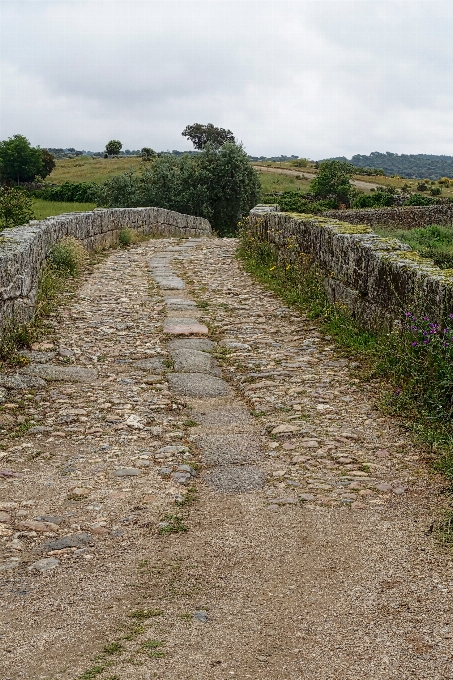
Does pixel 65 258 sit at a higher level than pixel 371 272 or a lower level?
lower

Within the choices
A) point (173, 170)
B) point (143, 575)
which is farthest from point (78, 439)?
point (173, 170)

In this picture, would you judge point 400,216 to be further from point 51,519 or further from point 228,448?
point 51,519

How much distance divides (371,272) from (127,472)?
14.0ft

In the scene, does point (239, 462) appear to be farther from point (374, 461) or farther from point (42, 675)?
point (42, 675)

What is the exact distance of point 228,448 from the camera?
5.30 meters

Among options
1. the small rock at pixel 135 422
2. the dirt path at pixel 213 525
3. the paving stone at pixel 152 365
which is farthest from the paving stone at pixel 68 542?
the paving stone at pixel 152 365

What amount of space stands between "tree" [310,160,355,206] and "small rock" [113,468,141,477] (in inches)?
1885

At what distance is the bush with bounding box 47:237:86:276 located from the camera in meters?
12.1

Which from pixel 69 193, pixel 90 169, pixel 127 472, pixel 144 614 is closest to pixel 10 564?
pixel 144 614

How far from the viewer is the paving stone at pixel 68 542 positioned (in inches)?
153

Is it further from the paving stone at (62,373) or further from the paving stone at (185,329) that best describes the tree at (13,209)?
the paving stone at (62,373)

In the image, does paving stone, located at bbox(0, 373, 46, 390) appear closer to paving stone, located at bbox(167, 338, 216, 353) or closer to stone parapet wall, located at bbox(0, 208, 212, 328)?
stone parapet wall, located at bbox(0, 208, 212, 328)

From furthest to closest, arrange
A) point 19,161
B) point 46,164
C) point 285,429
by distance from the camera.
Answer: point 46,164 < point 19,161 < point 285,429

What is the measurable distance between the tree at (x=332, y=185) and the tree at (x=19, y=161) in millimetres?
29905
